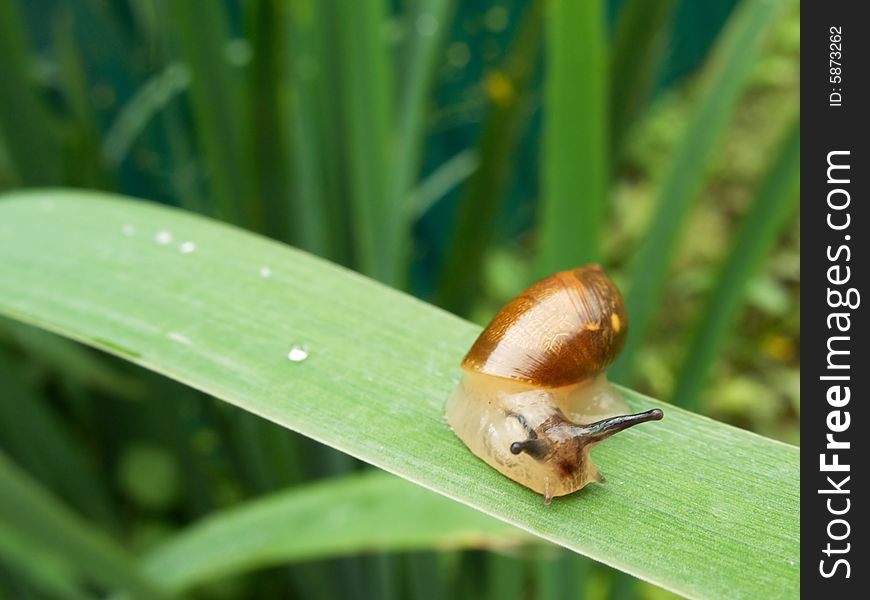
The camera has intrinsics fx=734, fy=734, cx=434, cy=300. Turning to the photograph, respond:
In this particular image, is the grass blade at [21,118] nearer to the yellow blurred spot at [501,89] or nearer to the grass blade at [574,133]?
the yellow blurred spot at [501,89]

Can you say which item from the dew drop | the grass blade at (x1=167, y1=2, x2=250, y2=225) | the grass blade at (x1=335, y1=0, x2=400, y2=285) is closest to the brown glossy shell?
the dew drop

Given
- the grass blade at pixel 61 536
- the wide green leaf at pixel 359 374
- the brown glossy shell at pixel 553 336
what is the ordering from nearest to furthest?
the wide green leaf at pixel 359 374 → the brown glossy shell at pixel 553 336 → the grass blade at pixel 61 536

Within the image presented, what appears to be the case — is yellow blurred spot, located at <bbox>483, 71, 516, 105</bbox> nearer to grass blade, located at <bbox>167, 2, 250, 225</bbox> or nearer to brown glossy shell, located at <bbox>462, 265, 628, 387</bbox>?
grass blade, located at <bbox>167, 2, 250, 225</bbox>

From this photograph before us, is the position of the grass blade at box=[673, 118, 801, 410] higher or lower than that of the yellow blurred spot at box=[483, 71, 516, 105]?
lower

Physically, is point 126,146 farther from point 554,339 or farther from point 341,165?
point 554,339

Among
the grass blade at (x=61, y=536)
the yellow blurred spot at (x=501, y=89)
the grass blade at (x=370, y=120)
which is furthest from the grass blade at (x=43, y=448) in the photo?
the yellow blurred spot at (x=501, y=89)

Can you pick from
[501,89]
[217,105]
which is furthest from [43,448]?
[501,89]
